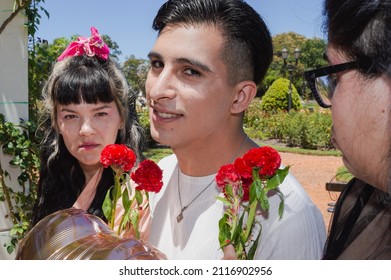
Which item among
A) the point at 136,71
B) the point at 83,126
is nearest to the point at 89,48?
the point at 83,126

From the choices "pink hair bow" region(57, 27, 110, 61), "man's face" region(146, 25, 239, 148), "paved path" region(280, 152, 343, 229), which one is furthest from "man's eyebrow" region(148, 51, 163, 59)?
"paved path" region(280, 152, 343, 229)

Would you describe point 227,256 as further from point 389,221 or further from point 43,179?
point 43,179

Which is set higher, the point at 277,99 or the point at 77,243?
the point at 77,243

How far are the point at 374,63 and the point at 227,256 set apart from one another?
0.43 meters

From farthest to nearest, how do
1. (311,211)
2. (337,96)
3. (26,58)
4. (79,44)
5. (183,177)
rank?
(26,58) < (79,44) < (183,177) < (311,211) < (337,96)

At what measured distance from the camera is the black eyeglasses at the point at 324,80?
2.96 ft

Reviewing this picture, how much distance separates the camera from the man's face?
1215mm

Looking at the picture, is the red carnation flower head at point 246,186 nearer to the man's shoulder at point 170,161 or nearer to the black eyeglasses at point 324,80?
the black eyeglasses at point 324,80

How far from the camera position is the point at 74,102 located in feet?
5.92

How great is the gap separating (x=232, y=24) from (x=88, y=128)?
0.67m

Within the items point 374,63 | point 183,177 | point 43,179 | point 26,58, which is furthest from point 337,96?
point 26,58

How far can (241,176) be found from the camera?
96 cm

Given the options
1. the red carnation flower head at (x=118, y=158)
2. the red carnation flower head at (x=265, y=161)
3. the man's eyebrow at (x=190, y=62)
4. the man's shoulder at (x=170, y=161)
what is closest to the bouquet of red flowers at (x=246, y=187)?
the red carnation flower head at (x=265, y=161)

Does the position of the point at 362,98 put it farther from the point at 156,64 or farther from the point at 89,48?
the point at 89,48
